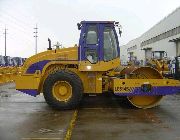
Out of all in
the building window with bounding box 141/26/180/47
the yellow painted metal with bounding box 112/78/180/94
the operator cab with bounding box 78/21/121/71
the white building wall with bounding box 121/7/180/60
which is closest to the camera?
the yellow painted metal with bounding box 112/78/180/94

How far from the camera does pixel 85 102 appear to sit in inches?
584

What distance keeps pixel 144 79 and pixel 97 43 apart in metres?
1.89

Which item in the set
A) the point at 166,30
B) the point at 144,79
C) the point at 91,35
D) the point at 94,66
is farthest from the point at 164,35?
the point at 94,66

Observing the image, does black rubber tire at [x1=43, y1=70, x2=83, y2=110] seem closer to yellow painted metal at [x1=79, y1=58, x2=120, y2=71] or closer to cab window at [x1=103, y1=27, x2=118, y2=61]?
yellow painted metal at [x1=79, y1=58, x2=120, y2=71]

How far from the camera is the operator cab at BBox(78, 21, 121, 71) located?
12.9 metres

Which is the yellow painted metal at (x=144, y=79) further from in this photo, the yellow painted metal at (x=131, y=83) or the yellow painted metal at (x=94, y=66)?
the yellow painted metal at (x=94, y=66)

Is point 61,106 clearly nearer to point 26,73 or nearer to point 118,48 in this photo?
point 26,73

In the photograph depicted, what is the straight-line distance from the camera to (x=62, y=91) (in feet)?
42.2

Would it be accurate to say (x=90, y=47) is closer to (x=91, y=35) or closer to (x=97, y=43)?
(x=97, y=43)

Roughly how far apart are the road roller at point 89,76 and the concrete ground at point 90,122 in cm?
48

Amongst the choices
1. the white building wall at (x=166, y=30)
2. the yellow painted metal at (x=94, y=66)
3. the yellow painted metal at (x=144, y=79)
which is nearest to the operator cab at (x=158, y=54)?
the white building wall at (x=166, y=30)

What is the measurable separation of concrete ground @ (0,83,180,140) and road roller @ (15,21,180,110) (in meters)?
0.48

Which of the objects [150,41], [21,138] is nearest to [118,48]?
[21,138]

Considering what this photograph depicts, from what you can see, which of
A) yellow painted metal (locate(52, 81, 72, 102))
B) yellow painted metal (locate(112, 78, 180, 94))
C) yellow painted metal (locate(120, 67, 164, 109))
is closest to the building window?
yellow painted metal (locate(120, 67, 164, 109))
